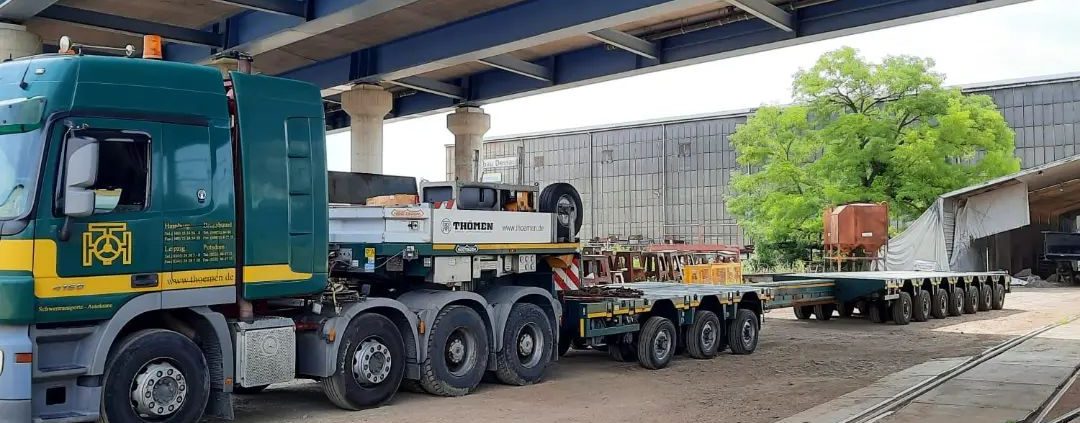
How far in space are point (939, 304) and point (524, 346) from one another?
14542mm

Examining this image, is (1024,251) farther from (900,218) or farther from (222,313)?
(222,313)

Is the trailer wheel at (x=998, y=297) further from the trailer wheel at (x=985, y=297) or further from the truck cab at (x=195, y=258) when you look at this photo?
the truck cab at (x=195, y=258)

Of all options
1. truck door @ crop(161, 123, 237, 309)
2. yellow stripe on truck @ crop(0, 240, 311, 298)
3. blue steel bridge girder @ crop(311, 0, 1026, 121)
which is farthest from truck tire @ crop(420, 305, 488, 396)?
blue steel bridge girder @ crop(311, 0, 1026, 121)

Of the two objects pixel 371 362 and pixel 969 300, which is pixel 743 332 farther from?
pixel 969 300

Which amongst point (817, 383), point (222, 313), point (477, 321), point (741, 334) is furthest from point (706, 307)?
point (222, 313)

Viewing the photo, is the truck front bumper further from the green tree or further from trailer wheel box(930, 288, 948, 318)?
the green tree

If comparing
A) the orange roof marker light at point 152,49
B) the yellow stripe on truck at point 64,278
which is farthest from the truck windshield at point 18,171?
the orange roof marker light at point 152,49

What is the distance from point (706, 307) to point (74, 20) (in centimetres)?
1512

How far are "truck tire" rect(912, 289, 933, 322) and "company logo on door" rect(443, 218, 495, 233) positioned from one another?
1406 cm

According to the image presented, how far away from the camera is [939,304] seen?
2231cm

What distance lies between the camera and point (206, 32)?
21984mm

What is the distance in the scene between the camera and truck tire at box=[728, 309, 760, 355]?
15109 millimetres

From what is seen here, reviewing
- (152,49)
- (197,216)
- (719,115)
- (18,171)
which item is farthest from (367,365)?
(719,115)

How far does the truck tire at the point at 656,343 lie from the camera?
13117 mm
